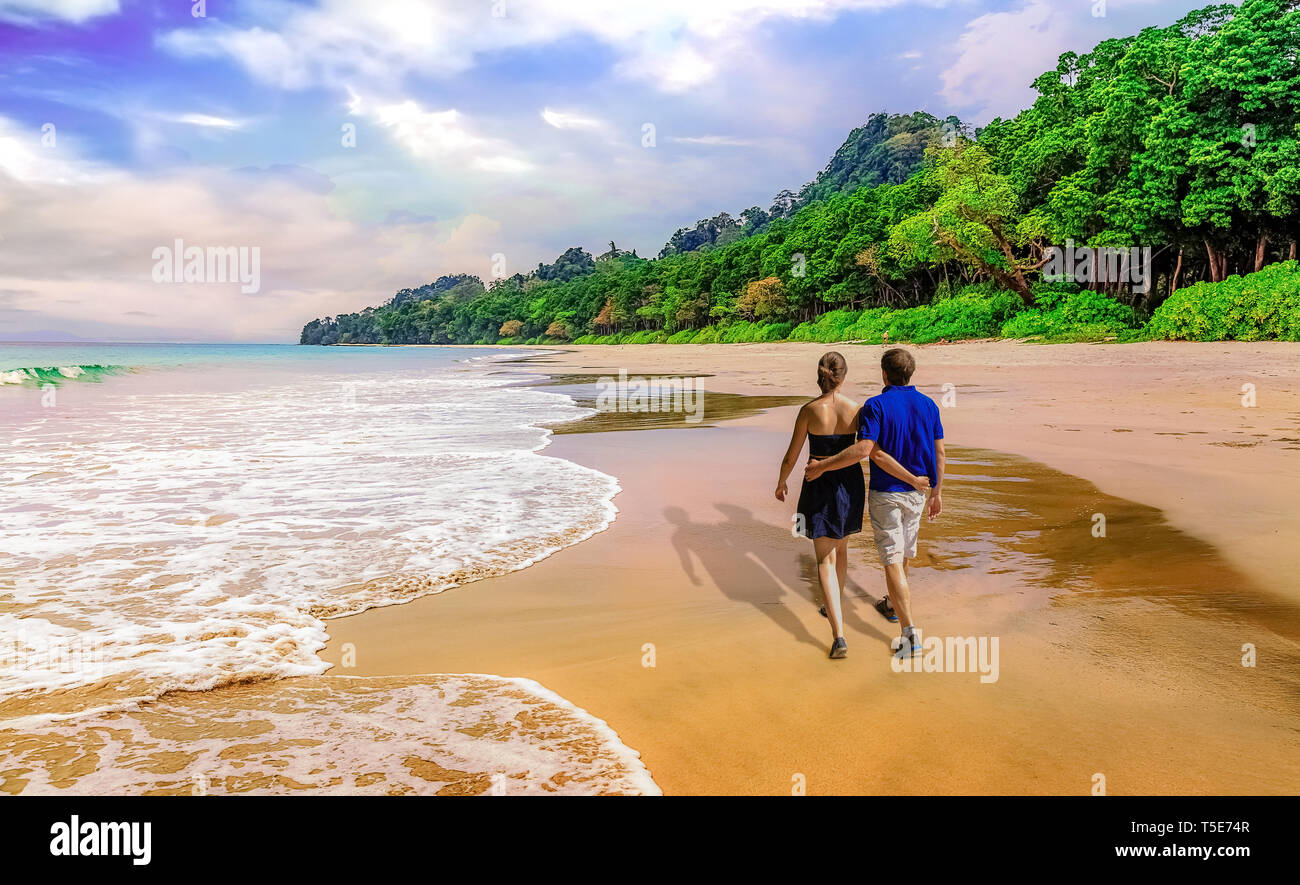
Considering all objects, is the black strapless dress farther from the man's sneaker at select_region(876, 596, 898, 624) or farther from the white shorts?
the man's sneaker at select_region(876, 596, 898, 624)

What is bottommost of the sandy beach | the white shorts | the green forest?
the sandy beach

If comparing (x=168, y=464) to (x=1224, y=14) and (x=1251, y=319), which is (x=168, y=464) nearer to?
(x=1251, y=319)

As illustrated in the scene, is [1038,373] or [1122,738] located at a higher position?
[1038,373]

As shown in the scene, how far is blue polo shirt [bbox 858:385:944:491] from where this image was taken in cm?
396

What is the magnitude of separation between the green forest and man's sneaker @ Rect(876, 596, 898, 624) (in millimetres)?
25439

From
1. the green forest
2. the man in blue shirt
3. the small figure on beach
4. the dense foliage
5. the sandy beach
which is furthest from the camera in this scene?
the green forest

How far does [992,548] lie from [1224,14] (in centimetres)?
3941

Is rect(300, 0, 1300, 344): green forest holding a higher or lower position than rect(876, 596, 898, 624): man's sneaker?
higher

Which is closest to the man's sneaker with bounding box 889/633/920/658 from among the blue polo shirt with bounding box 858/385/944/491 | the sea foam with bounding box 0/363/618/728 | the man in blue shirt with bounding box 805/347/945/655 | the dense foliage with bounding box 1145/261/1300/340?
the man in blue shirt with bounding box 805/347/945/655

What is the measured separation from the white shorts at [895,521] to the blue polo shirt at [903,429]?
0.22ft

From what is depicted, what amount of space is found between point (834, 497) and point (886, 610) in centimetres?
94

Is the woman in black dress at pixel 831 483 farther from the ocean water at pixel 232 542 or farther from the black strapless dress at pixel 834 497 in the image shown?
the ocean water at pixel 232 542
